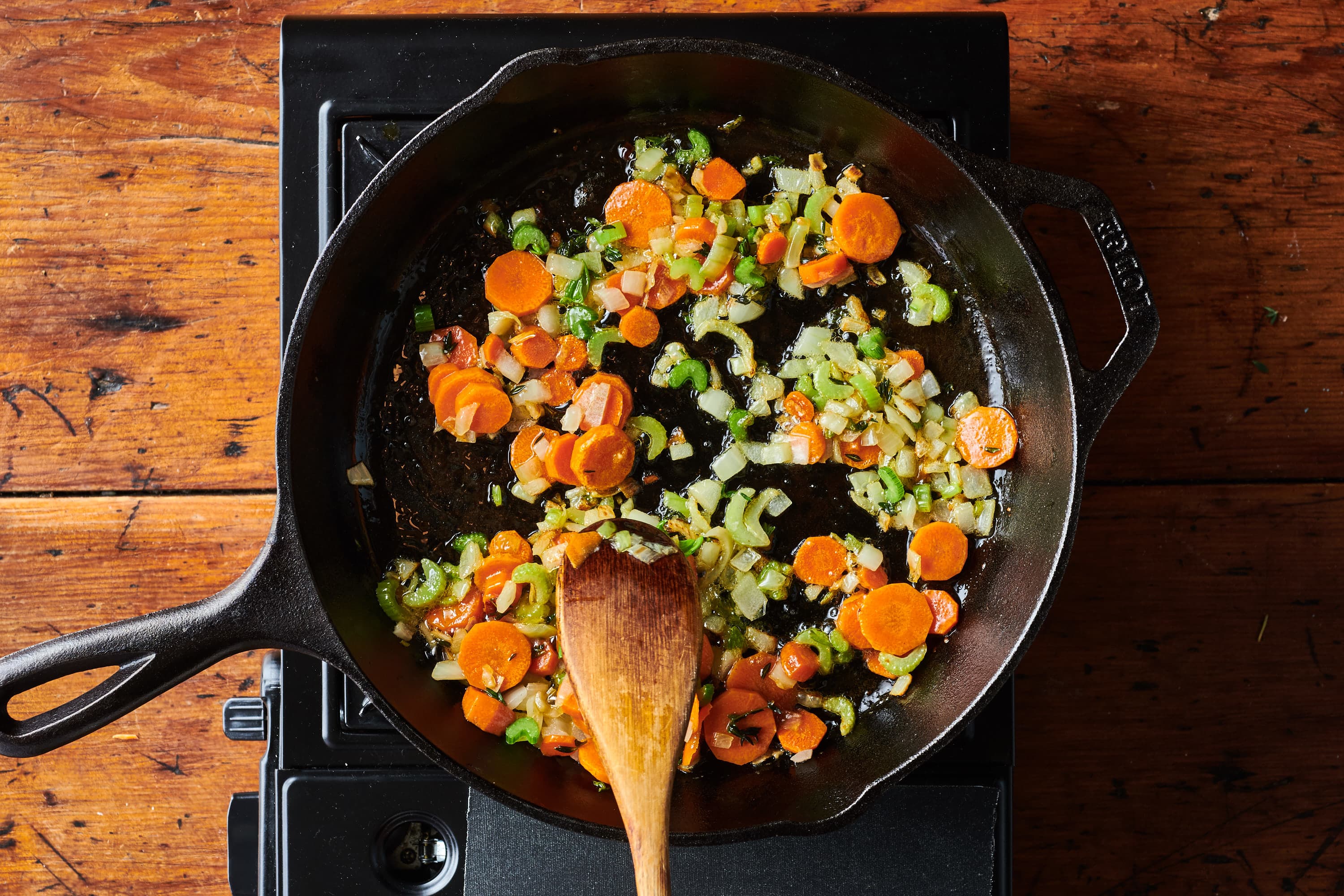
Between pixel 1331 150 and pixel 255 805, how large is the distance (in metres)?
2.42

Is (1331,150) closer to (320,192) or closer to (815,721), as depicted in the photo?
(815,721)

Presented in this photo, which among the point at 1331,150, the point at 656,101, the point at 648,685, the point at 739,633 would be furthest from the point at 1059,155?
the point at 648,685

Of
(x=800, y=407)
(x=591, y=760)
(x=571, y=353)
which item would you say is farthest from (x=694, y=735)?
(x=571, y=353)

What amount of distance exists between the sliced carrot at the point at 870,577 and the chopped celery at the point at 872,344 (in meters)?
0.39

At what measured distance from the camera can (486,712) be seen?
1.67 metres

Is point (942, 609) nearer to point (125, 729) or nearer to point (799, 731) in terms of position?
point (799, 731)

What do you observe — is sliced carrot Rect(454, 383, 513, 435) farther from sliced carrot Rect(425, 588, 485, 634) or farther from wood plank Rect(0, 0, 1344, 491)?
wood plank Rect(0, 0, 1344, 491)

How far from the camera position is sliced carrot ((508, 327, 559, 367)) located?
66.5 inches

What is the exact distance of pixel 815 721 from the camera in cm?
169

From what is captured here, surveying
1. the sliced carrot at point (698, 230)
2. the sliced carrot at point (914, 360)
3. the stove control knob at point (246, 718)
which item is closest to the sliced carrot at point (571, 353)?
the sliced carrot at point (698, 230)

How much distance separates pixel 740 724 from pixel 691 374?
0.65 m

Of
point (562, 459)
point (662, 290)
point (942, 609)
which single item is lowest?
point (942, 609)

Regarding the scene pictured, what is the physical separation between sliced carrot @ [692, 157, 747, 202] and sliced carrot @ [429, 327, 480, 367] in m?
0.52

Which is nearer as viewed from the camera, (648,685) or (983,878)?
(648,685)
